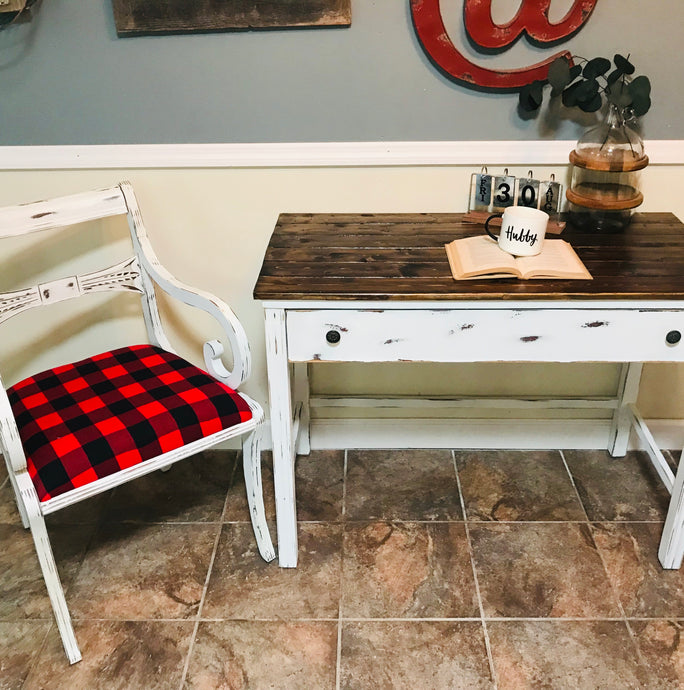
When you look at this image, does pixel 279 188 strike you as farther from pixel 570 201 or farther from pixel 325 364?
pixel 570 201

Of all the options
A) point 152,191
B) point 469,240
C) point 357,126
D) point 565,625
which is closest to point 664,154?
point 469,240

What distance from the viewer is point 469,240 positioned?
5.14 feet

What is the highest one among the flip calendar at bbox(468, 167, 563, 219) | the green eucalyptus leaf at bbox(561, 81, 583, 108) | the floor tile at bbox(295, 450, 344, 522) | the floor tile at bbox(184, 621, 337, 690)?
the green eucalyptus leaf at bbox(561, 81, 583, 108)

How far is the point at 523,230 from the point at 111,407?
942mm

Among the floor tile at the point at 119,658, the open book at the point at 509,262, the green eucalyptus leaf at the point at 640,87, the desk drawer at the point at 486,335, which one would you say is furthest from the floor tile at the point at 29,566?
the green eucalyptus leaf at the point at 640,87

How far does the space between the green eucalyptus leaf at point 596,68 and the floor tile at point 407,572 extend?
1129mm

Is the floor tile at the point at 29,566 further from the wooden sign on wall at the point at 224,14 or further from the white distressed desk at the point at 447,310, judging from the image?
the wooden sign on wall at the point at 224,14

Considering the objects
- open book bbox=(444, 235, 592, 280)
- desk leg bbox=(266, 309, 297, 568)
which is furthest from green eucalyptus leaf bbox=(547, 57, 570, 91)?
desk leg bbox=(266, 309, 297, 568)

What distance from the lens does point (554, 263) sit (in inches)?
56.9

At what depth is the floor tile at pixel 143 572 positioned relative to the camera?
163 centimetres

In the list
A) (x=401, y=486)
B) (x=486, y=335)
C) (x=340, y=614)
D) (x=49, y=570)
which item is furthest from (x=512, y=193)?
(x=49, y=570)

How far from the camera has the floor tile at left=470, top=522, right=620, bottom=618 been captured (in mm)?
1619

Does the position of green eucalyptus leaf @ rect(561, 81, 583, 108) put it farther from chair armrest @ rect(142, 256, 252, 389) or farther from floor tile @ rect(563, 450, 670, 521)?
floor tile @ rect(563, 450, 670, 521)

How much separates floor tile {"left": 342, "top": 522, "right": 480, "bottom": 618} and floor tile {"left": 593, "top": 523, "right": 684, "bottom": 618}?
345 mm
